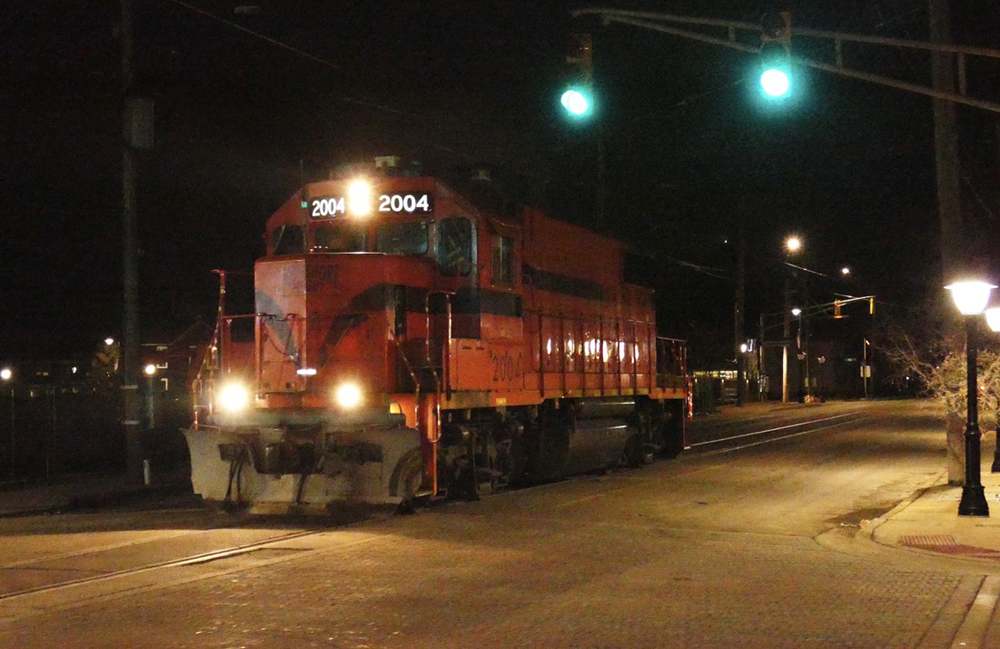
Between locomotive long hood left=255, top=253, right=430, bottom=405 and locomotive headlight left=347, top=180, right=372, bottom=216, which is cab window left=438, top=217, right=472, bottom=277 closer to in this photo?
locomotive headlight left=347, top=180, right=372, bottom=216

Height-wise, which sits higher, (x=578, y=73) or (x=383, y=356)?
(x=578, y=73)

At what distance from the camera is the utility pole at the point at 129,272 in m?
19.4

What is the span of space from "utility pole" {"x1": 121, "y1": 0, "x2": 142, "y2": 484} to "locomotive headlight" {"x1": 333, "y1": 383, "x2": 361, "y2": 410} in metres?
7.01

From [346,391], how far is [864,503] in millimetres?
8858

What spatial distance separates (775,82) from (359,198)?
6.01 meters

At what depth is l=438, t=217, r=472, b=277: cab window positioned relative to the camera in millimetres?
15195

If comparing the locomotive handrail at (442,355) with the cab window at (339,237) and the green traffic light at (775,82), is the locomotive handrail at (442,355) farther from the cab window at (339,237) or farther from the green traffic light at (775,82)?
the green traffic light at (775,82)

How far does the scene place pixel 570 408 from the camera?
19.3 m

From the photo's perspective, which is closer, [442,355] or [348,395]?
[348,395]

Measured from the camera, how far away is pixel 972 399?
14922mm

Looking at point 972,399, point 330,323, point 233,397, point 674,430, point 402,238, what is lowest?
point 674,430

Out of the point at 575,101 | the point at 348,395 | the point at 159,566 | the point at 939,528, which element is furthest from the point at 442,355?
the point at 939,528

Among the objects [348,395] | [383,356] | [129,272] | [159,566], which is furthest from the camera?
[129,272]

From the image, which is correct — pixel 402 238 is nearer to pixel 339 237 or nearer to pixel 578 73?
pixel 339 237
